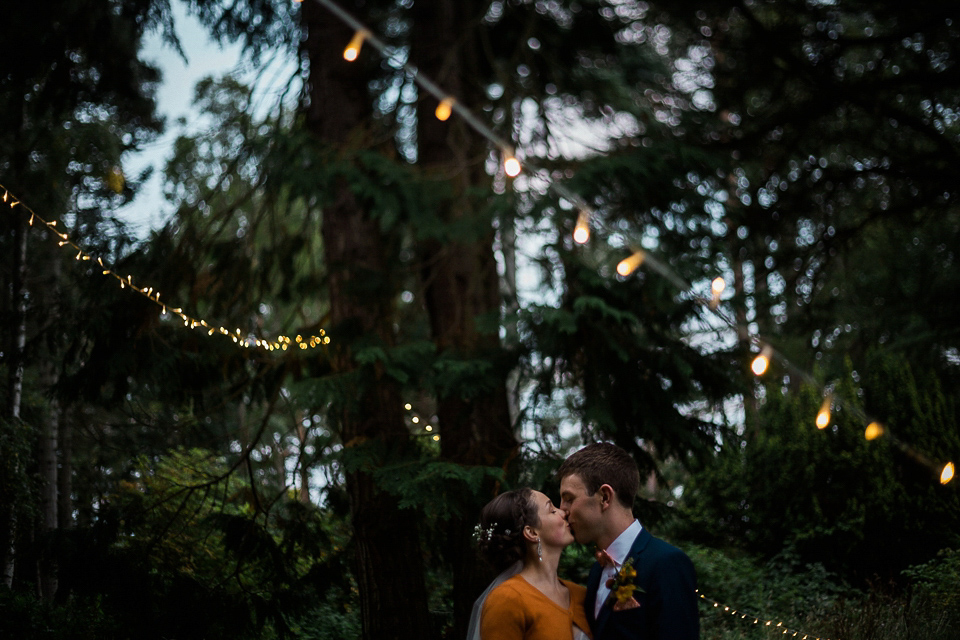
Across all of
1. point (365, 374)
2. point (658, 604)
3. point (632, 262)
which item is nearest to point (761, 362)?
point (632, 262)

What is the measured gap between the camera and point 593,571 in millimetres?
3402

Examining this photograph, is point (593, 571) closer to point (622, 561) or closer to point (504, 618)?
point (622, 561)

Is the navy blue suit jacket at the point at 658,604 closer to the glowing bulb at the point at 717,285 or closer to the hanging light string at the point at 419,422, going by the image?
the glowing bulb at the point at 717,285

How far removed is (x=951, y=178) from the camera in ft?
22.4

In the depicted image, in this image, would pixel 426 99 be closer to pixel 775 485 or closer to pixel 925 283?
pixel 775 485

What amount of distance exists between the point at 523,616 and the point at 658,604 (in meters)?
0.57

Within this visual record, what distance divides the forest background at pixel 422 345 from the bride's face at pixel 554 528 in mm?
1336

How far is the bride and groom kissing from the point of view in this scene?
2930mm

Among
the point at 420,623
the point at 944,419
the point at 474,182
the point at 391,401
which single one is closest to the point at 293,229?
the point at 474,182

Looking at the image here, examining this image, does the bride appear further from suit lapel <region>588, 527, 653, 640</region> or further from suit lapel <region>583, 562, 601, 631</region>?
suit lapel <region>588, 527, 653, 640</region>

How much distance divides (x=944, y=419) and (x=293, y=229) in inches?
451

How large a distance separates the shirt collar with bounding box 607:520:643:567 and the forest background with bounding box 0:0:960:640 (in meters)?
1.63

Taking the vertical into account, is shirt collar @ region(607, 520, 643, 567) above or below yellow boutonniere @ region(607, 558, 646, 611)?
above

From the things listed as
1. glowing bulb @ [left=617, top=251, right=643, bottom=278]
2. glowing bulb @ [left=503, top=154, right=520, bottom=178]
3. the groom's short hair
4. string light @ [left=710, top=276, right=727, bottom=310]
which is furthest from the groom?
glowing bulb @ [left=503, top=154, right=520, bottom=178]
